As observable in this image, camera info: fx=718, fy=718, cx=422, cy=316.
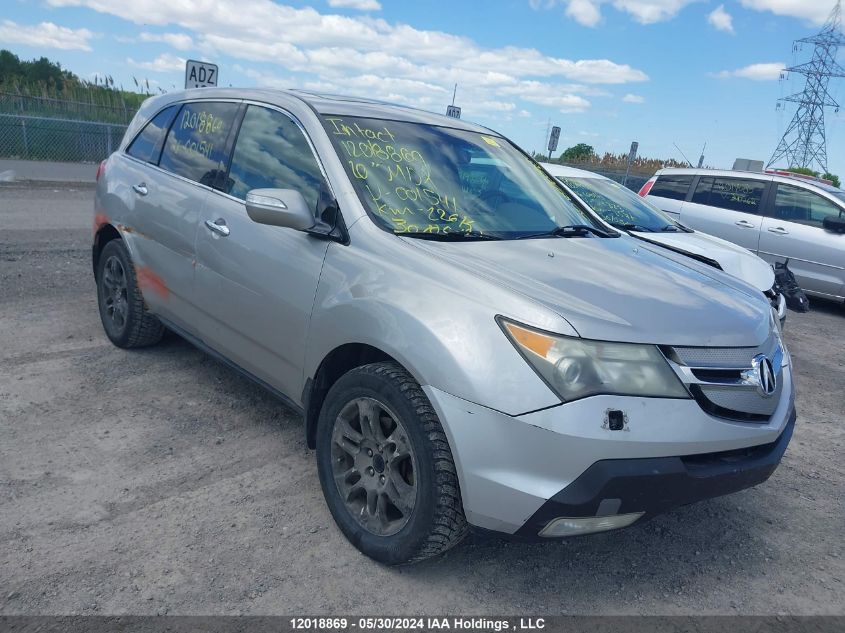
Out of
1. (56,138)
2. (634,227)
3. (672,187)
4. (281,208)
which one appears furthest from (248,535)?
(56,138)

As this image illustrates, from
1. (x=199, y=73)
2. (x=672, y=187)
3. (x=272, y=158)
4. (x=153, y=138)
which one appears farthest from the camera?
(x=199, y=73)

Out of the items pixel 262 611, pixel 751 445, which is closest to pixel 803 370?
pixel 751 445

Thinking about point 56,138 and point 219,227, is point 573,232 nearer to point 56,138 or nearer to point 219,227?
point 219,227

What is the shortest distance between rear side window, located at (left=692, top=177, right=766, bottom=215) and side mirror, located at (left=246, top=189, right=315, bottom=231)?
8.92m

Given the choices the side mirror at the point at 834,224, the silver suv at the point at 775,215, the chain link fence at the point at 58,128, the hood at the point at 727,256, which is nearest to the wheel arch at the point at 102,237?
the hood at the point at 727,256

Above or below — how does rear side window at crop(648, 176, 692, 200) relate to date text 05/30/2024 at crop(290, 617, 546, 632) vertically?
above

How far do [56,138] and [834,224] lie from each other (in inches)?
779

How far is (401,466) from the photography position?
2820mm

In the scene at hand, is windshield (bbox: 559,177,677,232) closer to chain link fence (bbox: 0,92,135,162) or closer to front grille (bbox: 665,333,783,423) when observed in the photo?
front grille (bbox: 665,333,783,423)

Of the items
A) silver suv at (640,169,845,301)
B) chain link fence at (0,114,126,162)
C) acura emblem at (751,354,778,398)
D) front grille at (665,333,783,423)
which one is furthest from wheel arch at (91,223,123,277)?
chain link fence at (0,114,126,162)

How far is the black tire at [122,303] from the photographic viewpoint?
15.7 ft

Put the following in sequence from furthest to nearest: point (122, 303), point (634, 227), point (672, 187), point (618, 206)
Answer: point (672, 187) < point (618, 206) < point (634, 227) < point (122, 303)

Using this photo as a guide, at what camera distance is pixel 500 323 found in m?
2.54

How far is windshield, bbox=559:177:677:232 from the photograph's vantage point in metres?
7.31
